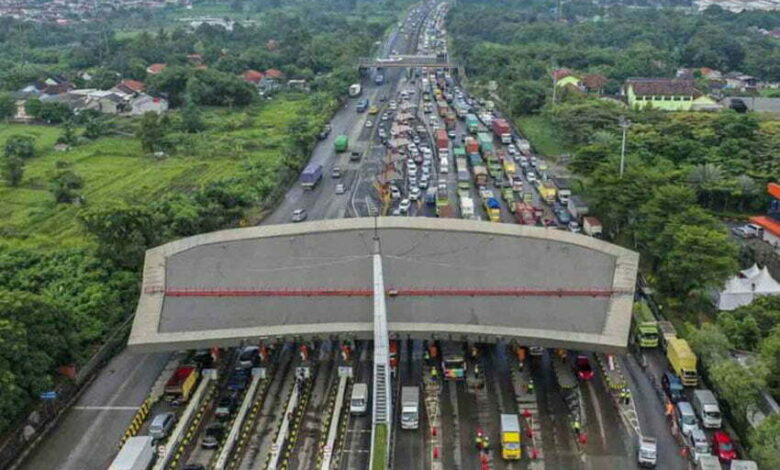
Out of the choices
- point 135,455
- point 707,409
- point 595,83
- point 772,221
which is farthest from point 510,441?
point 595,83

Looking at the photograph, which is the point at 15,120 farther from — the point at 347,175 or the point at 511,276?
the point at 511,276

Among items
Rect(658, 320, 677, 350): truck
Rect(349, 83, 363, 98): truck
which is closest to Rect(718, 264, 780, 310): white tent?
Rect(658, 320, 677, 350): truck

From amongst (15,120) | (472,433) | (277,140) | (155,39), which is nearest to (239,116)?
(277,140)

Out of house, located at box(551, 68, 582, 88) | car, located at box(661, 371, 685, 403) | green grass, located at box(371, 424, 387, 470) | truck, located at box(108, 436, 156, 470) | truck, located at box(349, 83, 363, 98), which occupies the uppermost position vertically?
green grass, located at box(371, 424, 387, 470)

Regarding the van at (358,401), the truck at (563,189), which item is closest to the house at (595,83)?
the truck at (563,189)

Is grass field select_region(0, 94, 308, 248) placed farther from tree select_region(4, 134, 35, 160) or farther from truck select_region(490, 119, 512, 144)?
truck select_region(490, 119, 512, 144)

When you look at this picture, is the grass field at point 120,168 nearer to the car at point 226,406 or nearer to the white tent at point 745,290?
the car at point 226,406
